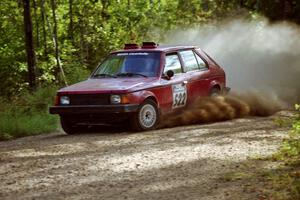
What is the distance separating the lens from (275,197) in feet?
18.6

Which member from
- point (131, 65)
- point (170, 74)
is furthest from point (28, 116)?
point (170, 74)

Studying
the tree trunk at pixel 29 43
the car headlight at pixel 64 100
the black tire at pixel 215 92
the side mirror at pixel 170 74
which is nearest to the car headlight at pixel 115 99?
the car headlight at pixel 64 100

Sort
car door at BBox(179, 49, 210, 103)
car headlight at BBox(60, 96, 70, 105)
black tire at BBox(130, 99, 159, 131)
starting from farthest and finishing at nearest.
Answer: car door at BBox(179, 49, 210, 103)
car headlight at BBox(60, 96, 70, 105)
black tire at BBox(130, 99, 159, 131)

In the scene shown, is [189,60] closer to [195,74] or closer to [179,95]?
[195,74]

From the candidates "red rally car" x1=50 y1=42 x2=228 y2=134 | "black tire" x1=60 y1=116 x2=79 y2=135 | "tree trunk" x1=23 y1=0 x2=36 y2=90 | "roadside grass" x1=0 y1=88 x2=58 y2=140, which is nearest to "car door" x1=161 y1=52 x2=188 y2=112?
"red rally car" x1=50 y1=42 x2=228 y2=134

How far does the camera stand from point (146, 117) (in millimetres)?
10961

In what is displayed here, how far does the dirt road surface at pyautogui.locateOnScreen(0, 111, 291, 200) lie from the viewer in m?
6.22

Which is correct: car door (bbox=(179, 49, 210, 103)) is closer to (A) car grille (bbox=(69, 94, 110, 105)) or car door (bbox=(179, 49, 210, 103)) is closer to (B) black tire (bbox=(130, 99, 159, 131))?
(B) black tire (bbox=(130, 99, 159, 131))

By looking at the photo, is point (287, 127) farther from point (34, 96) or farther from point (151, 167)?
point (34, 96)

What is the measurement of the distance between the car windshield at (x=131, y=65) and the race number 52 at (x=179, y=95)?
0.59 metres

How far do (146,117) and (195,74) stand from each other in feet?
6.86

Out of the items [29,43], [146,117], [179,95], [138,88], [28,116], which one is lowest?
[28,116]

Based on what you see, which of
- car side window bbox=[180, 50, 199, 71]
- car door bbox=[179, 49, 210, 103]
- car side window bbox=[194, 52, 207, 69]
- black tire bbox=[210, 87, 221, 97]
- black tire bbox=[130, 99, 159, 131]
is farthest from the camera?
black tire bbox=[210, 87, 221, 97]

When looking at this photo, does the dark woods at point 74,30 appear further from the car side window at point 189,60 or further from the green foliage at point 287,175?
the green foliage at point 287,175
